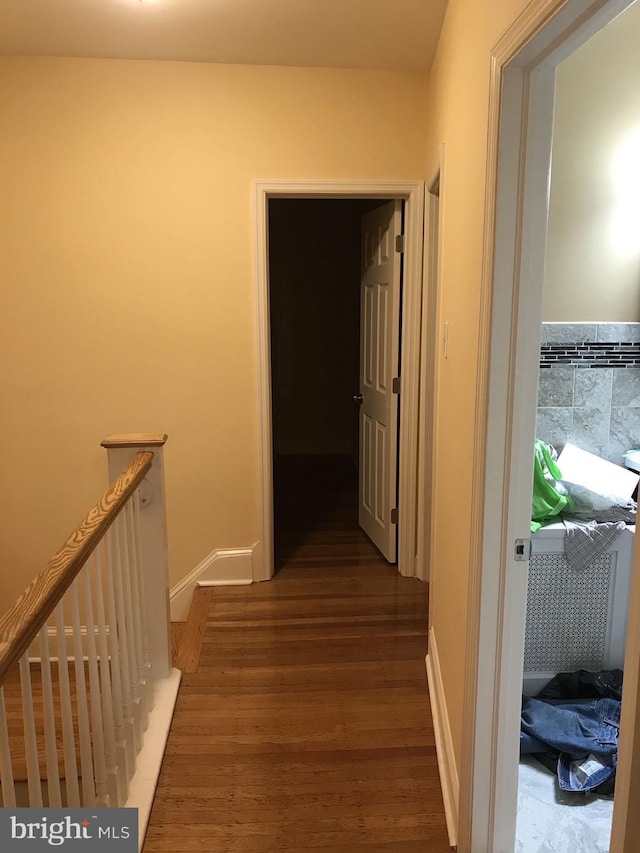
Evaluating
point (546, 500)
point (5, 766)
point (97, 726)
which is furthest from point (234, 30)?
point (5, 766)

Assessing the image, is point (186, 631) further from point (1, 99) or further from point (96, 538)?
point (1, 99)

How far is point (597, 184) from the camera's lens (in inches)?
112

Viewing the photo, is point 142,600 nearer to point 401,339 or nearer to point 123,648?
point 123,648

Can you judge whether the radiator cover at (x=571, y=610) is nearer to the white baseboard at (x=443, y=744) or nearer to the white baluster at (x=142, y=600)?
the white baseboard at (x=443, y=744)

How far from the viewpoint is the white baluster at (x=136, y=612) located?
7.36 feet

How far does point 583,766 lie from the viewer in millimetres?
2229

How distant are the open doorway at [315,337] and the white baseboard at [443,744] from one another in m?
2.88

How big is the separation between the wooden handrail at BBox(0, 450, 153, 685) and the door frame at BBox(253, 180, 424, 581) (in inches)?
55.0

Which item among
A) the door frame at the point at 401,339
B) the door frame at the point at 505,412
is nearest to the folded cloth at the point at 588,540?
the door frame at the point at 505,412

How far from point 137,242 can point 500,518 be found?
243cm

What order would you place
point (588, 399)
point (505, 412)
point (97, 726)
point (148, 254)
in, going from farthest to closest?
1. point (148, 254)
2. point (588, 399)
3. point (97, 726)
4. point (505, 412)

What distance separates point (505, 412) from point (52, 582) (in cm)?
111

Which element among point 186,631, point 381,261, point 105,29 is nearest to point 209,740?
point 186,631

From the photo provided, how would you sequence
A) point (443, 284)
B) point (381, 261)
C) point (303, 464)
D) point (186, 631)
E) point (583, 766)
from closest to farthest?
point (583, 766)
point (443, 284)
point (186, 631)
point (381, 261)
point (303, 464)
